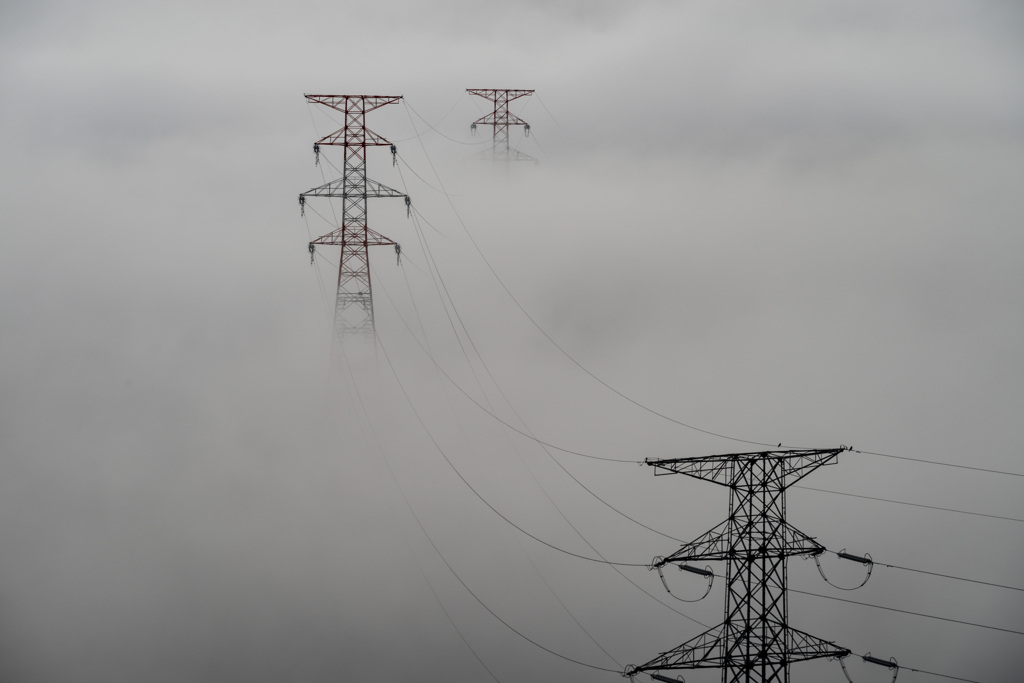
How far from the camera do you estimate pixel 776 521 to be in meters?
27.2

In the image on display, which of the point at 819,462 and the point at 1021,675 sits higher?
the point at 819,462

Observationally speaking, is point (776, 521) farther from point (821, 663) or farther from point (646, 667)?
point (821, 663)

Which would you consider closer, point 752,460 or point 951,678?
point 752,460

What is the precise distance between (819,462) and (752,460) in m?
1.90

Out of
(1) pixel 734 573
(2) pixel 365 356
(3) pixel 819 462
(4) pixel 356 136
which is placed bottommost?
(1) pixel 734 573

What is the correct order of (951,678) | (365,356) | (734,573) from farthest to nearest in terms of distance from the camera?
(951,678) < (365,356) < (734,573)

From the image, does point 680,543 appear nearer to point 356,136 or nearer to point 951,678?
point 951,678

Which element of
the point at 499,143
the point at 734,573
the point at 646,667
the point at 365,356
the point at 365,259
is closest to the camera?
the point at 646,667

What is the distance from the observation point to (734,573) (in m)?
27.7

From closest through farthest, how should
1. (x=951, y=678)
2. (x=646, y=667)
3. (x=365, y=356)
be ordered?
1. (x=646, y=667)
2. (x=365, y=356)
3. (x=951, y=678)

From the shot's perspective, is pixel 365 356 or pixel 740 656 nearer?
pixel 740 656

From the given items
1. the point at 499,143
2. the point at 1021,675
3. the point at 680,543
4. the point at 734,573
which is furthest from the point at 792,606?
the point at 499,143

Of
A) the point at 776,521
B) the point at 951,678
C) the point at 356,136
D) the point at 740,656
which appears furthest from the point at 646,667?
the point at 951,678

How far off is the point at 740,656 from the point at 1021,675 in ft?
103
